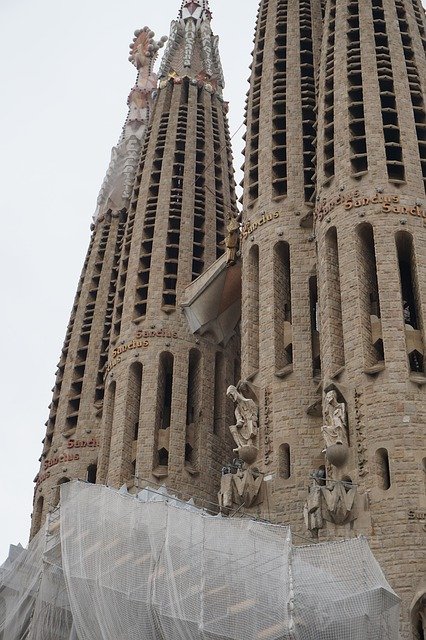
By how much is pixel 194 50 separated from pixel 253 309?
2367cm

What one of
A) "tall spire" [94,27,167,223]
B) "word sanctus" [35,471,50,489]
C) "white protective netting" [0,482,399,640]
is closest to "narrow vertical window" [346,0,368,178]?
"white protective netting" [0,482,399,640]

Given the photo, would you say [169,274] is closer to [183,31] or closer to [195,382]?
[195,382]

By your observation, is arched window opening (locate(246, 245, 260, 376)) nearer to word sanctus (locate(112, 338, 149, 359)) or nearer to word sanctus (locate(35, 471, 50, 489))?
word sanctus (locate(112, 338, 149, 359))

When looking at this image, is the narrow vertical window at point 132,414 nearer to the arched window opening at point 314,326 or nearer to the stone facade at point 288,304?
the stone facade at point 288,304

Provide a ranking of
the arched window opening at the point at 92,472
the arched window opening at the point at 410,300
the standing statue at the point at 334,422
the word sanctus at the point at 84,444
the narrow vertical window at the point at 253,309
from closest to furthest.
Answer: the standing statue at the point at 334,422 < the arched window opening at the point at 410,300 < the narrow vertical window at the point at 253,309 < the arched window opening at the point at 92,472 < the word sanctus at the point at 84,444

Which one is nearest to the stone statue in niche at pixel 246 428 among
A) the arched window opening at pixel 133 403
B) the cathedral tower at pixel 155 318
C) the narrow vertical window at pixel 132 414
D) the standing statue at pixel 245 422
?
the standing statue at pixel 245 422

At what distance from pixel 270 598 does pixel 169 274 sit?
2282cm

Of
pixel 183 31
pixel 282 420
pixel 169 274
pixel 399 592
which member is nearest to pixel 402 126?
pixel 282 420

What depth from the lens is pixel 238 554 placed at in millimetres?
24234

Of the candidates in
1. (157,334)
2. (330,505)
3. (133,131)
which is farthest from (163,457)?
(133,131)

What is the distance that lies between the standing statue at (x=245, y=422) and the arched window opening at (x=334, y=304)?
137 inches

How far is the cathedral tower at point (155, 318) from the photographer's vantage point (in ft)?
131

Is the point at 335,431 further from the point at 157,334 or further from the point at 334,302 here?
the point at 157,334

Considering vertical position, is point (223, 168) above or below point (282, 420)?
above
